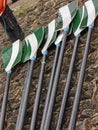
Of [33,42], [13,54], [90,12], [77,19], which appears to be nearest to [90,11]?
[90,12]

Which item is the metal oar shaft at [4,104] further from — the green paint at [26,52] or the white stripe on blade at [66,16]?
the white stripe on blade at [66,16]

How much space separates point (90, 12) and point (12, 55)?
1.26 metres

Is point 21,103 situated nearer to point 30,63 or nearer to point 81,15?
point 30,63

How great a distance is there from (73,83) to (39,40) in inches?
46.9

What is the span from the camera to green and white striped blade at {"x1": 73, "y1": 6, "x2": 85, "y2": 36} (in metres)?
5.05

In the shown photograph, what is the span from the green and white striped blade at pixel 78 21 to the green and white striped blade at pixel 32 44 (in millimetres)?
508

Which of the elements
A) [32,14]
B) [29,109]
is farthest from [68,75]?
[32,14]

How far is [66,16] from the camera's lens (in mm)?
5430

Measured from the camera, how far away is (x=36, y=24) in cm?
623

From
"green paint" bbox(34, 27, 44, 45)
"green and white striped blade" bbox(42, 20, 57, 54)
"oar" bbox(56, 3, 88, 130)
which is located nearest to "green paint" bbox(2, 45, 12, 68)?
"green paint" bbox(34, 27, 44, 45)

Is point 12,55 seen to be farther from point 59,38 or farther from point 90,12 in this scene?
point 90,12

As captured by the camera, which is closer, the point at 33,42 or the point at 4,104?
the point at 4,104

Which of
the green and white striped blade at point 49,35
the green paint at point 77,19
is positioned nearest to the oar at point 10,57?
the green and white striped blade at point 49,35

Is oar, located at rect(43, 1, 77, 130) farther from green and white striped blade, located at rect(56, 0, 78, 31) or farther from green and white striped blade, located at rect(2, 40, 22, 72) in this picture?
green and white striped blade, located at rect(2, 40, 22, 72)
